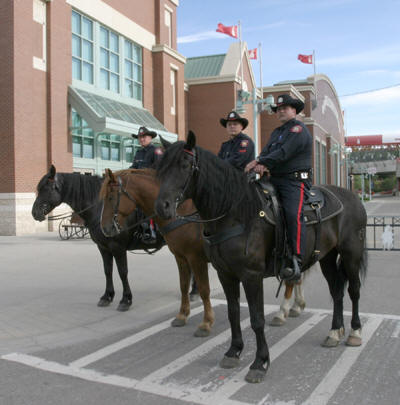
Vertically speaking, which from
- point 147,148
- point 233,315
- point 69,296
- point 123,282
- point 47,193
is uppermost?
point 147,148

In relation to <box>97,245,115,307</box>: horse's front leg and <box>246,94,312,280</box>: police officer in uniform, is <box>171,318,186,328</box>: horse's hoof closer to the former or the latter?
<box>97,245,115,307</box>: horse's front leg

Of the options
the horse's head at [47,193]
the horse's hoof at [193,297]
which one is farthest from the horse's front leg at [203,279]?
the horse's head at [47,193]

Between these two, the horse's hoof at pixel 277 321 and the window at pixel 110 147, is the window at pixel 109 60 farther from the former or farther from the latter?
the horse's hoof at pixel 277 321

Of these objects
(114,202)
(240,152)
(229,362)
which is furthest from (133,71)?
(229,362)

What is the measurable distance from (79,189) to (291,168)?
12.4ft

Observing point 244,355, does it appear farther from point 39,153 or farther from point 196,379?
point 39,153

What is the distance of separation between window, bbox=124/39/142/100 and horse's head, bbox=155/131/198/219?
24.8 meters

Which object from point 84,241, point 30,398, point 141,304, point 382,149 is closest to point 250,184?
point 30,398

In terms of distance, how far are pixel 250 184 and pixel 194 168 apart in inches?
29.3

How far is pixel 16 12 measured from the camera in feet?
63.1

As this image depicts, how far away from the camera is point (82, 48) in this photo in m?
23.5

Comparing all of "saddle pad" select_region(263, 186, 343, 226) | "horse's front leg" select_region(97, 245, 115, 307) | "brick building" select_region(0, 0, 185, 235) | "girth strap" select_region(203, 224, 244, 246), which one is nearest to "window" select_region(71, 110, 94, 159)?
"brick building" select_region(0, 0, 185, 235)

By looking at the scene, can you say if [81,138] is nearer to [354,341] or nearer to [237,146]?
[237,146]

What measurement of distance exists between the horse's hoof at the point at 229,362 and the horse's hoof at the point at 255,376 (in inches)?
12.9
